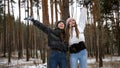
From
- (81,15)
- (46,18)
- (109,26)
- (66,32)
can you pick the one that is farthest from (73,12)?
(109,26)

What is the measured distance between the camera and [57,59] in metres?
5.81

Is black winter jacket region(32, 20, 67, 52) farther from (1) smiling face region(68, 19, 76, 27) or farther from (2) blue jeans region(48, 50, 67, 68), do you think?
(1) smiling face region(68, 19, 76, 27)

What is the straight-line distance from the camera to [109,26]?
31.8 m

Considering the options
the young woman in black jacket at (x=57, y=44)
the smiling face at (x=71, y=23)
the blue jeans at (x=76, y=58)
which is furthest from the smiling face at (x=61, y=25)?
the blue jeans at (x=76, y=58)

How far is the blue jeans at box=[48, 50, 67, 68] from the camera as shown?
228 inches

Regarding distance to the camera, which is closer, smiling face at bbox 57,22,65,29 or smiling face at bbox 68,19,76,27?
smiling face at bbox 68,19,76,27

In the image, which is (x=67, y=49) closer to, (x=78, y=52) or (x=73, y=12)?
(x=78, y=52)

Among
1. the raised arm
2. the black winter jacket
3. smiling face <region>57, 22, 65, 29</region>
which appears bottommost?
the black winter jacket

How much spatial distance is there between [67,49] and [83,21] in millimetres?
691

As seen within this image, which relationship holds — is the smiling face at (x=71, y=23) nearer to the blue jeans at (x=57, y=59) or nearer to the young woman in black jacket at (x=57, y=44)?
the young woman in black jacket at (x=57, y=44)

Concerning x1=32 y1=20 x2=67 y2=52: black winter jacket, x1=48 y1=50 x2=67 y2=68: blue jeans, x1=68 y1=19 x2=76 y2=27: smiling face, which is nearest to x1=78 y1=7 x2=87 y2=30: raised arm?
x1=68 y1=19 x2=76 y2=27: smiling face

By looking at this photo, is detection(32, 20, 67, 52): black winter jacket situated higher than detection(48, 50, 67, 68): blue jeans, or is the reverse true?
detection(32, 20, 67, 52): black winter jacket

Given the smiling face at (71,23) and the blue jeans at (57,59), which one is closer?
the smiling face at (71,23)

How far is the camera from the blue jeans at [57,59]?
5781 millimetres
